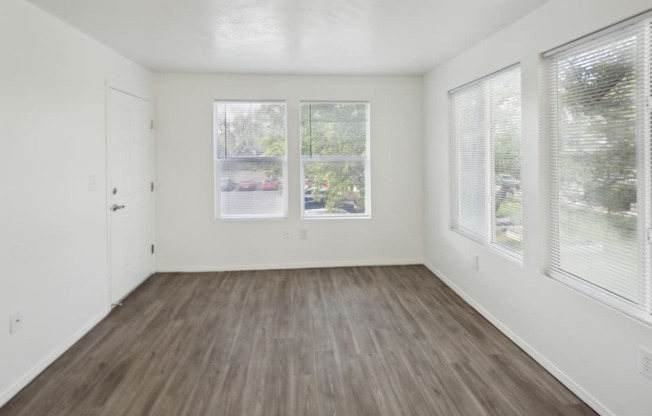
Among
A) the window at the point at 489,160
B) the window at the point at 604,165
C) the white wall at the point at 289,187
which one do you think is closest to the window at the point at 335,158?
the white wall at the point at 289,187

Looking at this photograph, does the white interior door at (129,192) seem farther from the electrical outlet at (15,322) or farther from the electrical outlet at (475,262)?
the electrical outlet at (475,262)

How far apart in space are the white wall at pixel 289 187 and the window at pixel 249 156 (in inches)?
4.2

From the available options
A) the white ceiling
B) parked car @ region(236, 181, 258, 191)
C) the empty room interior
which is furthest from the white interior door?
parked car @ region(236, 181, 258, 191)

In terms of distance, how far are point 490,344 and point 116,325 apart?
304 centimetres

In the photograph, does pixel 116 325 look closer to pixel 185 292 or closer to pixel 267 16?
pixel 185 292

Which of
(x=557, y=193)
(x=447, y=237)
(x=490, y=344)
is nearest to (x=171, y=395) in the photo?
(x=490, y=344)

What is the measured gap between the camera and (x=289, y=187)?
15.1 feet

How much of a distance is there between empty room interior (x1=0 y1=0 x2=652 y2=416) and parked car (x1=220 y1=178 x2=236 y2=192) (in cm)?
4

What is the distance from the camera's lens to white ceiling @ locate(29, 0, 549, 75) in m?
2.51

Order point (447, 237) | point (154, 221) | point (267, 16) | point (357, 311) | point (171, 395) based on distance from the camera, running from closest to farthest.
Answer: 1. point (171, 395)
2. point (267, 16)
3. point (357, 311)
4. point (447, 237)
5. point (154, 221)

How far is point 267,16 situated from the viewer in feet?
8.81

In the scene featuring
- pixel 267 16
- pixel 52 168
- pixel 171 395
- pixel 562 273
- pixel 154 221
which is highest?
pixel 267 16

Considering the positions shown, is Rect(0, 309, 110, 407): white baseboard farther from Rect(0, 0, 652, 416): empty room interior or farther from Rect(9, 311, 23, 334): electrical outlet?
Rect(9, 311, 23, 334): electrical outlet

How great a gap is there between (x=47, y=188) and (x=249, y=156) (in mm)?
2348
